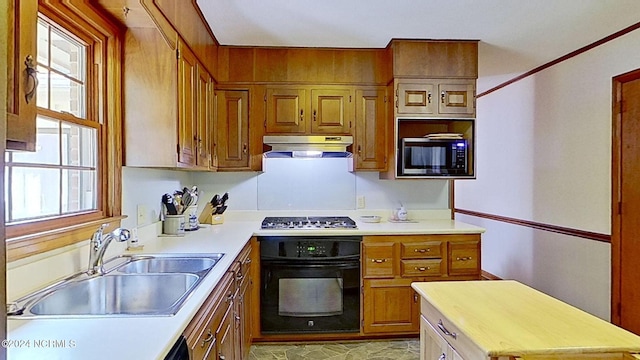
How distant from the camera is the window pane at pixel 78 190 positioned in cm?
186

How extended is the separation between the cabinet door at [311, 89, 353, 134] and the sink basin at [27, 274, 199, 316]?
6.59ft

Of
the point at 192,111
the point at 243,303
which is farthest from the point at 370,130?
the point at 243,303

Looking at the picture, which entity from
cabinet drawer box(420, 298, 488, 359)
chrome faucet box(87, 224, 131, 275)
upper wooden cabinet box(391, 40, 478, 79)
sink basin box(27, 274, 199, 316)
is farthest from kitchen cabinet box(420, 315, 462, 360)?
upper wooden cabinet box(391, 40, 478, 79)

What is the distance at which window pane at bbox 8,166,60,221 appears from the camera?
4.91 ft

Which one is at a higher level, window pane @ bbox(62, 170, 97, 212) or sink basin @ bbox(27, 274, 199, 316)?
window pane @ bbox(62, 170, 97, 212)

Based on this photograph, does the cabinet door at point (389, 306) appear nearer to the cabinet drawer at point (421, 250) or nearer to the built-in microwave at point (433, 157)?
the cabinet drawer at point (421, 250)

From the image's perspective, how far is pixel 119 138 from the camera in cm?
217

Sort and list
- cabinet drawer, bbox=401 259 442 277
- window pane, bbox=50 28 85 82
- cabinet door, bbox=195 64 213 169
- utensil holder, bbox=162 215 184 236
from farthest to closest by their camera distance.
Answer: cabinet drawer, bbox=401 259 442 277 → utensil holder, bbox=162 215 184 236 → cabinet door, bbox=195 64 213 169 → window pane, bbox=50 28 85 82

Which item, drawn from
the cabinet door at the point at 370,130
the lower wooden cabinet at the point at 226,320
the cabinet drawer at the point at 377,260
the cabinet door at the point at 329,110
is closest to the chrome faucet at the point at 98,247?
the lower wooden cabinet at the point at 226,320

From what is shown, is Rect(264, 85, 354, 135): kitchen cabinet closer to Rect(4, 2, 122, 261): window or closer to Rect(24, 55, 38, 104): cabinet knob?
Rect(4, 2, 122, 261): window

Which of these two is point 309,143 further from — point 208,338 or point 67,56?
point 208,338

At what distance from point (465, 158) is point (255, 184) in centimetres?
194

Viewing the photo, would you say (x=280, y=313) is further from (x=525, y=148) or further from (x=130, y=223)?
(x=525, y=148)

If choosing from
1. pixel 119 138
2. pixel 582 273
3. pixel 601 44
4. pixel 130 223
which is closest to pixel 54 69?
pixel 119 138
